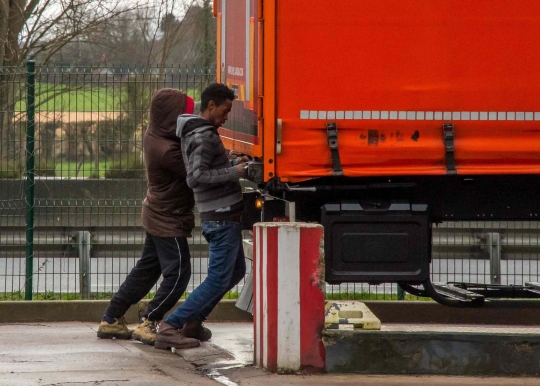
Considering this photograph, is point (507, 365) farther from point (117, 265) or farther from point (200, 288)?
point (117, 265)

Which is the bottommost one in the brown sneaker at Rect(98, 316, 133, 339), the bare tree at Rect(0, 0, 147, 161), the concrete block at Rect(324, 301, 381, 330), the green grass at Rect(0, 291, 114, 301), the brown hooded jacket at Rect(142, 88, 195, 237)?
the brown sneaker at Rect(98, 316, 133, 339)

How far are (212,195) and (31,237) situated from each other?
9.54 feet

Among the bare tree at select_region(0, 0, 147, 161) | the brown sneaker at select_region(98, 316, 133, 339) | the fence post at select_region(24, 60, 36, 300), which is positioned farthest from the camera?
the bare tree at select_region(0, 0, 147, 161)

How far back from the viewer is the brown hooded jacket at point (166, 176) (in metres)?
7.75

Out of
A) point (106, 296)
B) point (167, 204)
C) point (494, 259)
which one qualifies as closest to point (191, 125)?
point (167, 204)

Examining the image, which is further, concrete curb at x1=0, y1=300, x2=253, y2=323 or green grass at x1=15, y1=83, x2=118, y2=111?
green grass at x1=15, y1=83, x2=118, y2=111

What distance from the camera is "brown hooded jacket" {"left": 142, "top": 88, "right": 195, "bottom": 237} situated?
775 centimetres

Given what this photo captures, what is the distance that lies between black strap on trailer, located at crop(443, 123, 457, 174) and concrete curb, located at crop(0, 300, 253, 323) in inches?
116

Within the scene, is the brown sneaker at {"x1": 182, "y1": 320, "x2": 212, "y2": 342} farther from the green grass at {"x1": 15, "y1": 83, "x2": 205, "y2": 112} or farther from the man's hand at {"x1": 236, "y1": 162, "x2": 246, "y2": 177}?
the green grass at {"x1": 15, "y1": 83, "x2": 205, "y2": 112}

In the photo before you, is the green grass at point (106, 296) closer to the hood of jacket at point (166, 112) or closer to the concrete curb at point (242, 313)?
the concrete curb at point (242, 313)

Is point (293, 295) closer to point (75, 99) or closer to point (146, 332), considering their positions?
point (146, 332)

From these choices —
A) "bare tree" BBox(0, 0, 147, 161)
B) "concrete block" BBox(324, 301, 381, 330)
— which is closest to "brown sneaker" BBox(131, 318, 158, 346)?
"concrete block" BBox(324, 301, 381, 330)

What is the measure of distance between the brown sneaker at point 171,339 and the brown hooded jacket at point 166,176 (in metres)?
0.71

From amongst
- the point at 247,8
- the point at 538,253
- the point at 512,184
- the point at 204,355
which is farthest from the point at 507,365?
the point at 538,253
